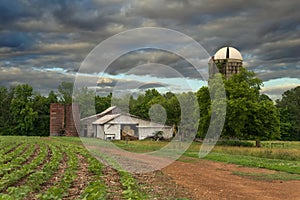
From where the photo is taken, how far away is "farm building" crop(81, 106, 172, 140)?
5356 centimetres

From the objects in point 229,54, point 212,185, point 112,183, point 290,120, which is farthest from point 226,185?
point 290,120

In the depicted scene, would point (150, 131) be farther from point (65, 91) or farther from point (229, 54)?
point (65, 91)

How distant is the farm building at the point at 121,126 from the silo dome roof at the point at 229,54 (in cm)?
1782

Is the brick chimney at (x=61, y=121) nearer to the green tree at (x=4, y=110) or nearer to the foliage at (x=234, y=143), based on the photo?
the green tree at (x=4, y=110)

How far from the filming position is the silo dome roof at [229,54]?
2606 inches

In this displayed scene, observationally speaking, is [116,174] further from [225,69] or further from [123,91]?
[225,69]

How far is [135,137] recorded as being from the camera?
5650 centimetres

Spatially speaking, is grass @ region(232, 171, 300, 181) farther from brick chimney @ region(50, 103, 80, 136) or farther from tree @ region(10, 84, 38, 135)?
tree @ region(10, 84, 38, 135)

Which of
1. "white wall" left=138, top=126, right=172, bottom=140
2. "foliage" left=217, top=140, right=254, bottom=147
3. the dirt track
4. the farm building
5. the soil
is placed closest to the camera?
the soil

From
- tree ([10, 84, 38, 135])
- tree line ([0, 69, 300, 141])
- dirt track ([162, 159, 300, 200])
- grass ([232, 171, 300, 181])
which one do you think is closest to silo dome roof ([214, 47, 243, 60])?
tree line ([0, 69, 300, 141])

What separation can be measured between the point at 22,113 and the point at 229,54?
42.1 metres

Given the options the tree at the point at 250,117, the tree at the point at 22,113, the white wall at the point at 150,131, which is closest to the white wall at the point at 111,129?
the white wall at the point at 150,131

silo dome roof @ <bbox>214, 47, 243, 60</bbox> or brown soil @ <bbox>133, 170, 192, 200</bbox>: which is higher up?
silo dome roof @ <bbox>214, 47, 243, 60</bbox>

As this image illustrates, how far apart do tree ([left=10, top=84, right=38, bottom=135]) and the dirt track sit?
6571cm
